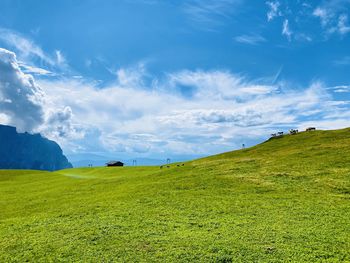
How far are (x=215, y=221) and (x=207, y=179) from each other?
21.9 meters

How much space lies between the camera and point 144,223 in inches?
1111

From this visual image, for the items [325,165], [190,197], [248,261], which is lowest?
[248,261]

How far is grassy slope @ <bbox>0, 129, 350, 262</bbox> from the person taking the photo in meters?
21.3

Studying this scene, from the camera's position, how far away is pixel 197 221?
93.6ft

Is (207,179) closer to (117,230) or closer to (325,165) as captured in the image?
(325,165)

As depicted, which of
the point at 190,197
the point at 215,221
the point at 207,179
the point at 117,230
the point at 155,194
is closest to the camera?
the point at 117,230

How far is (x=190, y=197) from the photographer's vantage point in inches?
1505

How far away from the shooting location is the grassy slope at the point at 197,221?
70.0ft

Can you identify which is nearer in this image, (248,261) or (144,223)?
(248,261)

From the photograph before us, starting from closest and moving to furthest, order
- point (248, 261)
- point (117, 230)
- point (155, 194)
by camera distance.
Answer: point (248, 261) → point (117, 230) → point (155, 194)

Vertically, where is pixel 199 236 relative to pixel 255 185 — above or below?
below

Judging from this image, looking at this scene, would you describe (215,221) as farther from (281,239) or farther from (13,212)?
(13,212)

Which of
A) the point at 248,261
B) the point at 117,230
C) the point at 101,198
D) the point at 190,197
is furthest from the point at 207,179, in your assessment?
the point at 248,261

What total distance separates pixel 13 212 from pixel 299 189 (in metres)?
35.5
